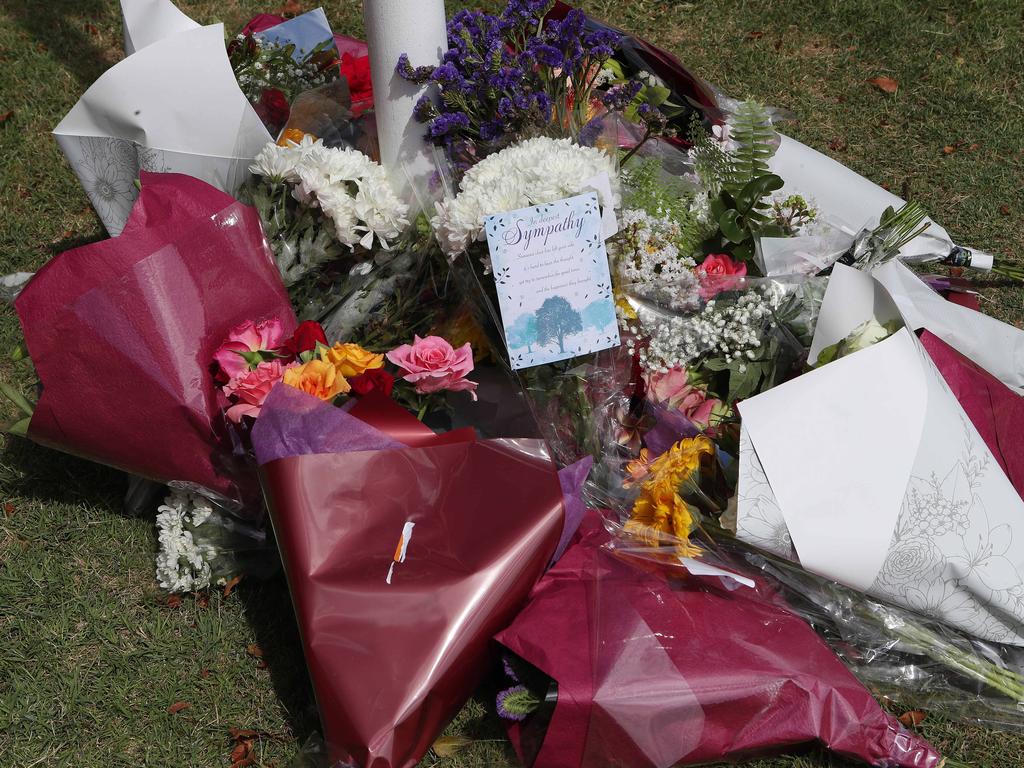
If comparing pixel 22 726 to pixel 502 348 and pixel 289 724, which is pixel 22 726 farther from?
pixel 502 348

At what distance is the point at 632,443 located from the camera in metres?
2.37

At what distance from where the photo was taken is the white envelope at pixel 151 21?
2.69m

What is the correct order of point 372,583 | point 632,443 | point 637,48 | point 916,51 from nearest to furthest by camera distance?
1. point 372,583
2. point 632,443
3. point 637,48
4. point 916,51

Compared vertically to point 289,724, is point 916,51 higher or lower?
higher

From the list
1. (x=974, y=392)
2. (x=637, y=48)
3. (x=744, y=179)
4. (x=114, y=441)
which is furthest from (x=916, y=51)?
(x=114, y=441)

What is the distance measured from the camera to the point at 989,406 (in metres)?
2.26

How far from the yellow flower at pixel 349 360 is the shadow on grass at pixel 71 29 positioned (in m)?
2.83

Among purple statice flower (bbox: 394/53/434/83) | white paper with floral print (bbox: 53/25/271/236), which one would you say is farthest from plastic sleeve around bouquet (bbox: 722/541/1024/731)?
white paper with floral print (bbox: 53/25/271/236)

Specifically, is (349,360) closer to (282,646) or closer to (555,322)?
(555,322)

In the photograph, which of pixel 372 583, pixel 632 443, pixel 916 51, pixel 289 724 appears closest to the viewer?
pixel 372 583

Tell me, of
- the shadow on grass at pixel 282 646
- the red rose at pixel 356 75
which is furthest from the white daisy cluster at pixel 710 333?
the red rose at pixel 356 75

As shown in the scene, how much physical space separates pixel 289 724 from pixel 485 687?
47 centimetres

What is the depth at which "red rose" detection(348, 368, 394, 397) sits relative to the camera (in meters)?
2.02

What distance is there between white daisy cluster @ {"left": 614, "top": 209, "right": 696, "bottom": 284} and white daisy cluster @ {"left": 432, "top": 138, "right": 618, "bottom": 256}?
201 mm
